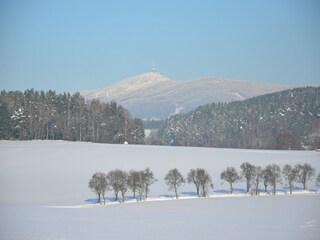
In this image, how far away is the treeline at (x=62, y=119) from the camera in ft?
419

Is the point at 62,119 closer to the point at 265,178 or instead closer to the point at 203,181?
the point at 203,181

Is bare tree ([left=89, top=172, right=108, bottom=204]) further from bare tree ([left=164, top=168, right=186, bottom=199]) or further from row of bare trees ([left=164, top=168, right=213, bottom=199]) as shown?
row of bare trees ([left=164, top=168, right=213, bottom=199])

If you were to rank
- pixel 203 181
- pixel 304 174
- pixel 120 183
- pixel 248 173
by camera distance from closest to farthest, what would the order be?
pixel 120 183 < pixel 203 181 < pixel 248 173 < pixel 304 174

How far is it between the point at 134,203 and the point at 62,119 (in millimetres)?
72725

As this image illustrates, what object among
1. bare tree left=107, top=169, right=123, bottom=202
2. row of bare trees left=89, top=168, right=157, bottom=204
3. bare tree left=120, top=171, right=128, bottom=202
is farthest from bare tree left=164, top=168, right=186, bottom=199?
bare tree left=107, top=169, right=123, bottom=202

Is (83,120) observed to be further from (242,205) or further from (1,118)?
(242,205)

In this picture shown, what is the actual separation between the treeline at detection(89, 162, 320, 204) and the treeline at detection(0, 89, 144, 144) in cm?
5468

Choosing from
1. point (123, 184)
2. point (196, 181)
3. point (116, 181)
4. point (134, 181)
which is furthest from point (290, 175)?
point (116, 181)

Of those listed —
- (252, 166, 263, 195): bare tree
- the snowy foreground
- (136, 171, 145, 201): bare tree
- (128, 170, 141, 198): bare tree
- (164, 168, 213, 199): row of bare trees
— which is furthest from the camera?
(252, 166, 263, 195): bare tree

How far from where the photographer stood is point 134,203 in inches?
2704

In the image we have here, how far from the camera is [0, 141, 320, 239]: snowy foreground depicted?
4084 cm

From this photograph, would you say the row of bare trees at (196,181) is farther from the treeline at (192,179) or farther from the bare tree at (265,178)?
the bare tree at (265,178)

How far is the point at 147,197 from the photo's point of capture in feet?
246

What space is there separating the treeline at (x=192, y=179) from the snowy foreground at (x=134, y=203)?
154cm
